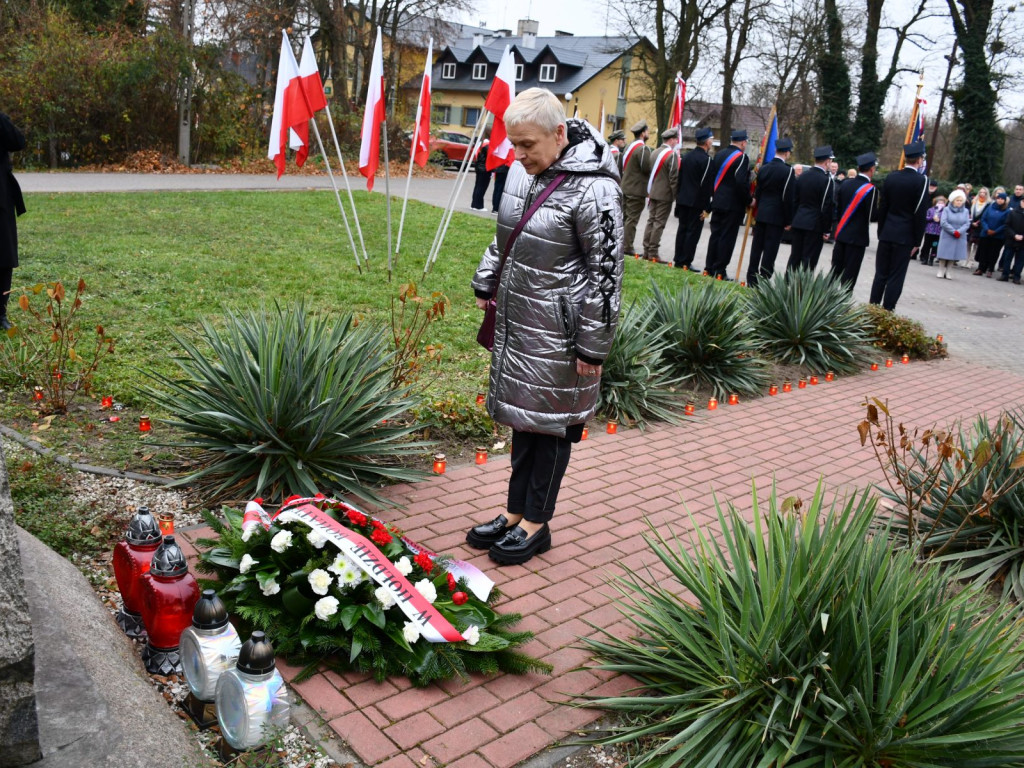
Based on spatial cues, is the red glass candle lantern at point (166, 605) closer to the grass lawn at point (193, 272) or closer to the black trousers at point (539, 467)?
the black trousers at point (539, 467)

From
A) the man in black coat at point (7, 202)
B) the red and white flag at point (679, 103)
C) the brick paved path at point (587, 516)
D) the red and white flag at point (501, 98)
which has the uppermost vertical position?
the red and white flag at point (679, 103)

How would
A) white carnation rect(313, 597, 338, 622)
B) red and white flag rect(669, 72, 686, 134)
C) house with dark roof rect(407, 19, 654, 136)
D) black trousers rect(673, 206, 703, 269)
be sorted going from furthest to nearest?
house with dark roof rect(407, 19, 654, 136) → red and white flag rect(669, 72, 686, 134) → black trousers rect(673, 206, 703, 269) → white carnation rect(313, 597, 338, 622)

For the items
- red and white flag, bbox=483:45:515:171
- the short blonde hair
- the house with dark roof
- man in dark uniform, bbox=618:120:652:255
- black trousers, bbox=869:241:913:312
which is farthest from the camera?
the house with dark roof

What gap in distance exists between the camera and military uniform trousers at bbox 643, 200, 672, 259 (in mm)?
14000

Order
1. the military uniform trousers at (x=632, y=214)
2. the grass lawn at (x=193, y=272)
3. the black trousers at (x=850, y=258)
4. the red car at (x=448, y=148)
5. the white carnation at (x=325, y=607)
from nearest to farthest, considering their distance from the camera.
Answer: the white carnation at (x=325, y=607) → the grass lawn at (x=193, y=272) → the black trousers at (x=850, y=258) → the military uniform trousers at (x=632, y=214) → the red car at (x=448, y=148)

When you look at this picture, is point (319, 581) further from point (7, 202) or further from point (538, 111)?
point (7, 202)

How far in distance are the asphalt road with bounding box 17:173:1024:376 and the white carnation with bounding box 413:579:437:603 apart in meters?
6.42

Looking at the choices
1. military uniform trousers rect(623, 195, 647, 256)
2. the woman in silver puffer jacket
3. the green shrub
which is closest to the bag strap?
the woman in silver puffer jacket

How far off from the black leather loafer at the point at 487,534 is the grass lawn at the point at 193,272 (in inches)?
73.1

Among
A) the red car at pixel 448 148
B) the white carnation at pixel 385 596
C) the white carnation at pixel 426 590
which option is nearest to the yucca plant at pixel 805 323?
the white carnation at pixel 426 590

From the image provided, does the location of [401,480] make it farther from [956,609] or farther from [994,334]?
[994,334]

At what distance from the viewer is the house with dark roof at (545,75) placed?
5522 centimetres

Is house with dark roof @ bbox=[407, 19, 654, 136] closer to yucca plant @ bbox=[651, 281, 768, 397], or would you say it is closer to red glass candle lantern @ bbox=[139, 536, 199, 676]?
yucca plant @ bbox=[651, 281, 768, 397]

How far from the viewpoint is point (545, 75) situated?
5597 cm
